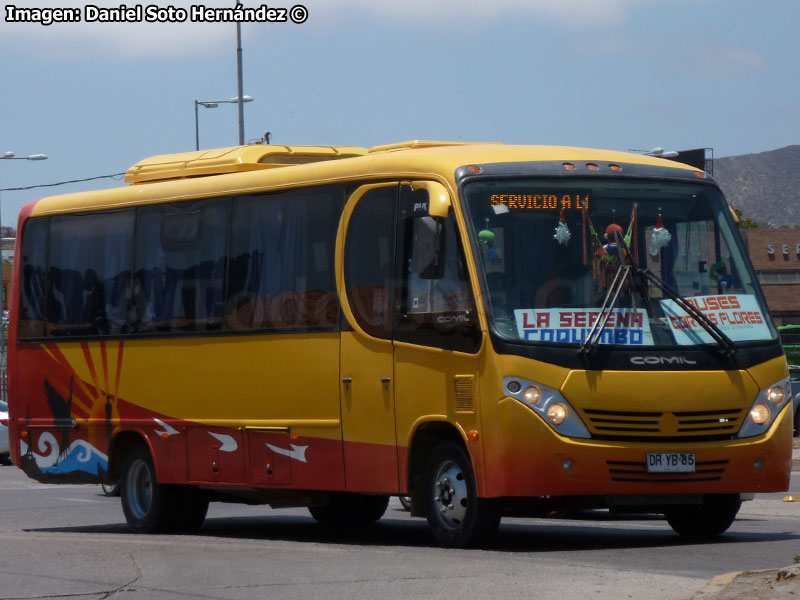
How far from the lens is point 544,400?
11.7 m

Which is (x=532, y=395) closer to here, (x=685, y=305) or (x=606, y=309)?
(x=606, y=309)

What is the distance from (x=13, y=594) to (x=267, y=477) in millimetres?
4242

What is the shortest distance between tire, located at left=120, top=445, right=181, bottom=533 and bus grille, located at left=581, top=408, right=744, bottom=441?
212 inches

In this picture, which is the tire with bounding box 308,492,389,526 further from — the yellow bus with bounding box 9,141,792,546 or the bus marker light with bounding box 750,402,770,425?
the bus marker light with bounding box 750,402,770,425

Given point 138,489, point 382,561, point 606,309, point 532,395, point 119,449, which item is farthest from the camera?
point 119,449

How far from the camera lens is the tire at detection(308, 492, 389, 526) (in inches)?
627

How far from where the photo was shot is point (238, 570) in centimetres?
1113

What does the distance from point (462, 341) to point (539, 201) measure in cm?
121

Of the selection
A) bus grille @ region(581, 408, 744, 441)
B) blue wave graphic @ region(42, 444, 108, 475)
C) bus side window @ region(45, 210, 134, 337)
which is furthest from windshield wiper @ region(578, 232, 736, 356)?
blue wave graphic @ region(42, 444, 108, 475)

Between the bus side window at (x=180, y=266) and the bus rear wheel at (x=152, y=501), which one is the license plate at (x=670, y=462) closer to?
the bus side window at (x=180, y=266)

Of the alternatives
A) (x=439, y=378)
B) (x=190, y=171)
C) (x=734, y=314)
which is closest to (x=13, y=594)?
(x=439, y=378)

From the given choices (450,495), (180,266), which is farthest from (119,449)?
(450,495)

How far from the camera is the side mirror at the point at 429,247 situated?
1226 cm

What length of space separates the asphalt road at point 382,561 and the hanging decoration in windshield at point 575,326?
1.53 m
